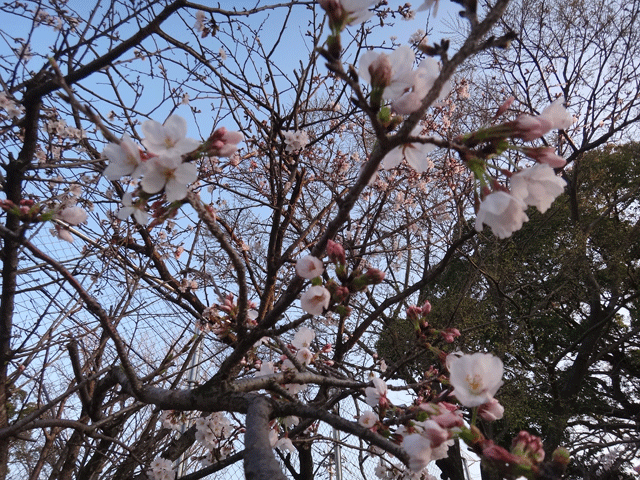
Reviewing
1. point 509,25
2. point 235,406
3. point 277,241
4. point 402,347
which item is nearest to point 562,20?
point 509,25

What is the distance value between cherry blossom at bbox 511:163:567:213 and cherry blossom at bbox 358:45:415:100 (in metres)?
0.26

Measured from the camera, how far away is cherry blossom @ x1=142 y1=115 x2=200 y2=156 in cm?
76

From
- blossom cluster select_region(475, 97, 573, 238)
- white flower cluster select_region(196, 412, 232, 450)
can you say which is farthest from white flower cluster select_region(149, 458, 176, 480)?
blossom cluster select_region(475, 97, 573, 238)

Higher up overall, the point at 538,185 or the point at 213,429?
the point at 213,429

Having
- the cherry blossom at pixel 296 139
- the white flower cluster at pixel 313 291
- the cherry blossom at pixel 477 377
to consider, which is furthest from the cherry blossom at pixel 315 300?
the cherry blossom at pixel 296 139

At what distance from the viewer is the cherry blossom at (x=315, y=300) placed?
0.85 meters

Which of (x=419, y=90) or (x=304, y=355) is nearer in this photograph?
(x=419, y=90)

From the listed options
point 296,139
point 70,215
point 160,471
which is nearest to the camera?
point 70,215

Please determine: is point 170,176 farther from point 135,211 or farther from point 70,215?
A: point 70,215

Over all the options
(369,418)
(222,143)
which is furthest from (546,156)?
(369,418)

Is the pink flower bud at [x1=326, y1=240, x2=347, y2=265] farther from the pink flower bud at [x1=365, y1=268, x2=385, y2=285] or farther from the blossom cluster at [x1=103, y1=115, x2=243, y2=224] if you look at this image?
the blossom cluster at [x1=103, y1=115, x2=243, y2=224]

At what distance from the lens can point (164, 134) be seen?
77 centimetres

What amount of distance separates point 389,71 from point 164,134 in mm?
432

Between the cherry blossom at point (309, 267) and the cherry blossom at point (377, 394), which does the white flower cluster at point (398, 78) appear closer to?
the cherry blossom at point (309, 267)
